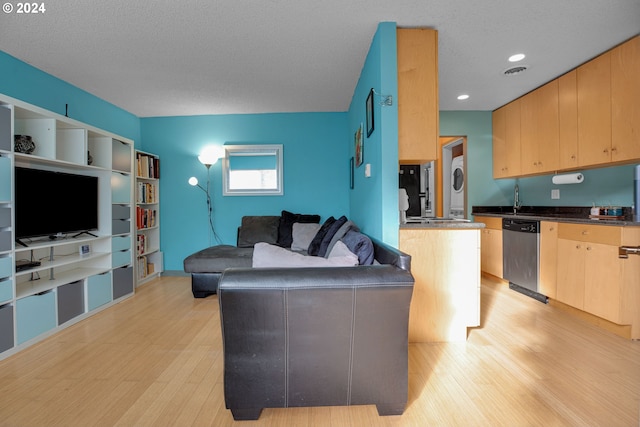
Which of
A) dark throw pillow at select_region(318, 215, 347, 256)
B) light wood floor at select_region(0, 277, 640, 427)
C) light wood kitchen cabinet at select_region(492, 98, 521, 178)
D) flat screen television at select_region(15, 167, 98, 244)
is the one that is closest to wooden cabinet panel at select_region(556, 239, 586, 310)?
light wood floor at select_region(0, 277, 640, 427)

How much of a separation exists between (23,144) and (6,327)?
1363 mm

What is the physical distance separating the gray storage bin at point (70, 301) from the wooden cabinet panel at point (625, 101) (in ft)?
16.1

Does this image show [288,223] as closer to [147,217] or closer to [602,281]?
[147,217]

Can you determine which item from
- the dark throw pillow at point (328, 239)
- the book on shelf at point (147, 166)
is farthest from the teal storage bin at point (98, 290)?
the dark throw pillow at point (328, 239)

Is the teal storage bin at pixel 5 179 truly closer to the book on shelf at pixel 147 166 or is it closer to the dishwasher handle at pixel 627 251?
the book on shelf at pixel 147 166

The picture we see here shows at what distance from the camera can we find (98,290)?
2.93 m

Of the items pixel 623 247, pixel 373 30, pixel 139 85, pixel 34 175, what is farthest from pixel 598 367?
pixel 139 85

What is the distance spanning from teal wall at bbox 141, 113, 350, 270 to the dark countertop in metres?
2.01

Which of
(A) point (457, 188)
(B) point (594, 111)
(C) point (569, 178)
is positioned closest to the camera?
(B) point (594, 111)

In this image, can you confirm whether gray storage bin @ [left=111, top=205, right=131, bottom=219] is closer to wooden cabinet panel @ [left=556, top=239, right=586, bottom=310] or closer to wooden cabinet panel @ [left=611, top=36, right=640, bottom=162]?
wooden cabinet panel @ [left=556, top=239, right=586, bottom=310]

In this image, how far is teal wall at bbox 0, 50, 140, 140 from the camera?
2.65 metres

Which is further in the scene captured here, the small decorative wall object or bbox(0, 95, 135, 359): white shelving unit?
the small decorative wall object

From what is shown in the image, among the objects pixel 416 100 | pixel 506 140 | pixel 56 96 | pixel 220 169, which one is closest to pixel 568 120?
pixel 506 140

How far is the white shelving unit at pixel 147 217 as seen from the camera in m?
3.93
